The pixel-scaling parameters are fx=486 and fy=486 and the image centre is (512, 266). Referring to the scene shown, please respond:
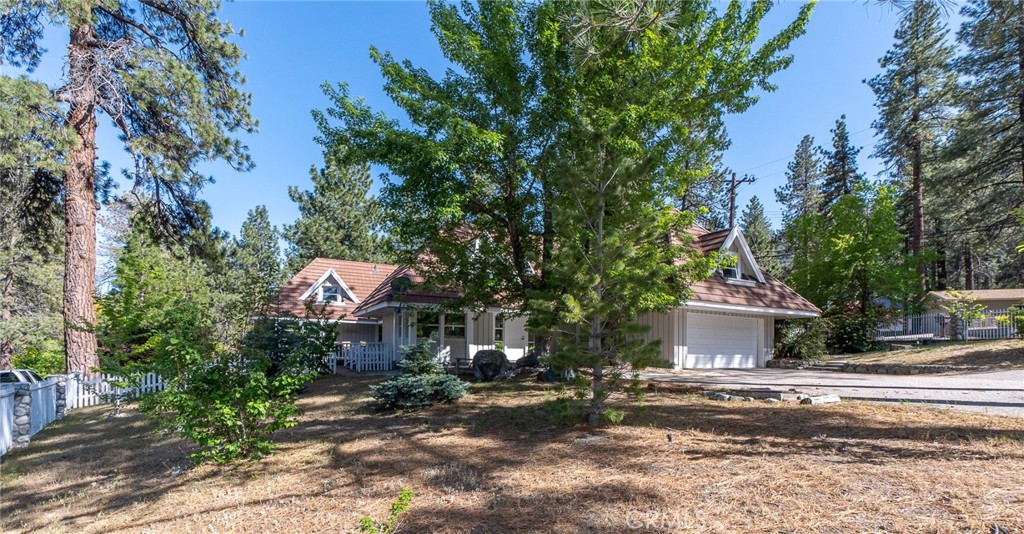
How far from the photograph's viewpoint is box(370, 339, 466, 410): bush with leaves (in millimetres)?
8844

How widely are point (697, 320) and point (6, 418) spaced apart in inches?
639

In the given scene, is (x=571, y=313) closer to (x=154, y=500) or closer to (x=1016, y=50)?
(x=154, y=500)

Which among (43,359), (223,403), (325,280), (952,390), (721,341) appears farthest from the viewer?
(325,280)

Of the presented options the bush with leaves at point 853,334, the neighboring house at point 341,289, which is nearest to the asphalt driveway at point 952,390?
the bush with leaves at point 853,334

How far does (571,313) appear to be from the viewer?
601 centimetres

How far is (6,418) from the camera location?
789 centimetres

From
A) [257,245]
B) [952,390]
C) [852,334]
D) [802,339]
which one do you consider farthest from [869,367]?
[257,245]

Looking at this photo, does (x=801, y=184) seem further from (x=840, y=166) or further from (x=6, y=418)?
(x=6, y=418)

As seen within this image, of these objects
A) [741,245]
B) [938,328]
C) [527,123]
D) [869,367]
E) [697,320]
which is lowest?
[869,367]

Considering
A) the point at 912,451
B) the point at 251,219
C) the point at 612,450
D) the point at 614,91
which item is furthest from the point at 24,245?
the point at 912,451

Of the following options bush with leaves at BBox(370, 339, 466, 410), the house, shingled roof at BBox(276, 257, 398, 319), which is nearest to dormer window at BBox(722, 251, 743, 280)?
the house

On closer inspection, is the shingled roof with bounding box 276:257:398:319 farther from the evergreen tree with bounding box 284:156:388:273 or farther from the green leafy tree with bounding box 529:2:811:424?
the green leafy tree with bounding box 529:2:811:424

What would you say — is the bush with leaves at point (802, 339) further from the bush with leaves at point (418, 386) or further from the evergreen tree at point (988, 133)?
the bush with leaves at point (418, 386)

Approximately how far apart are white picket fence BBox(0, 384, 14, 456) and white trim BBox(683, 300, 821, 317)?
14620 millimetres
